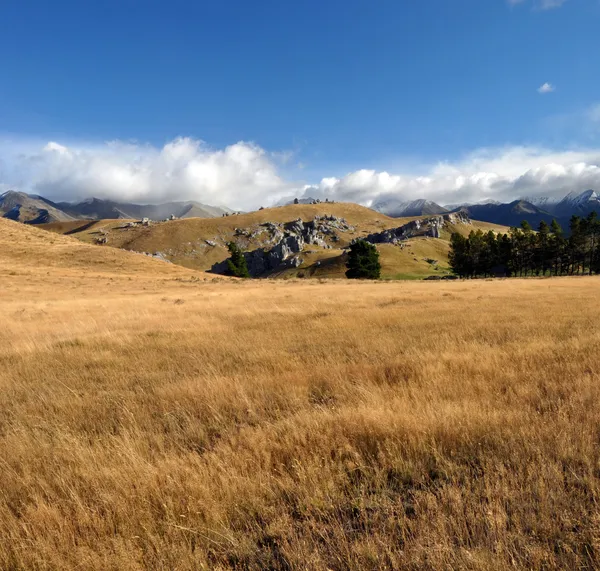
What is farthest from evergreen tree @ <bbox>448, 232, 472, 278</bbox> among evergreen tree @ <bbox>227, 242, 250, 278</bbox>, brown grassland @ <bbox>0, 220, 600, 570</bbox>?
brown grassland @ <bbox>0, 220, 600, 570</bbox>

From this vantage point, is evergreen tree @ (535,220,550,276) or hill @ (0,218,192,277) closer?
hill @ (0,218,192,277)

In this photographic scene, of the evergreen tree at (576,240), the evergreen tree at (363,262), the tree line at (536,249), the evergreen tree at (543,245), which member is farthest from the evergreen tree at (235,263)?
the evergreen tree at (576,240)

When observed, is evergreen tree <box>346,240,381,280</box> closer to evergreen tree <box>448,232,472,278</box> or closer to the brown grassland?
evergreen tree <box>448,232,472,278</box>

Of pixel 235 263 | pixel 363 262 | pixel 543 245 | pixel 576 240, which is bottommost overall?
pixel 235 263

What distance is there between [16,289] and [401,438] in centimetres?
3814

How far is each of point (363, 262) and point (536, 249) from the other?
44789 millimetres

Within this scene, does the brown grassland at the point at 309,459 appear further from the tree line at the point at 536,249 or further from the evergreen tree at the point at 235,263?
the tree line at the point at 536,249

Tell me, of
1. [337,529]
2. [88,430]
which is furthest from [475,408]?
[88,430]

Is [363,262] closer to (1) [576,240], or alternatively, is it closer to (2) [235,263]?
(2) [235,263]

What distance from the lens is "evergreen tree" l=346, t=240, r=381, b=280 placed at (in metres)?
79.4

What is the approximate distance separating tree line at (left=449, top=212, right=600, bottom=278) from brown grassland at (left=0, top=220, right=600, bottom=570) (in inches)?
3561

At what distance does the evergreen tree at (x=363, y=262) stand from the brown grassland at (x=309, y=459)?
7158 centimetres

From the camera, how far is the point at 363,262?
3157 inches

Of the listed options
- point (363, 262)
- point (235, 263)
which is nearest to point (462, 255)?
point (363, 262)
